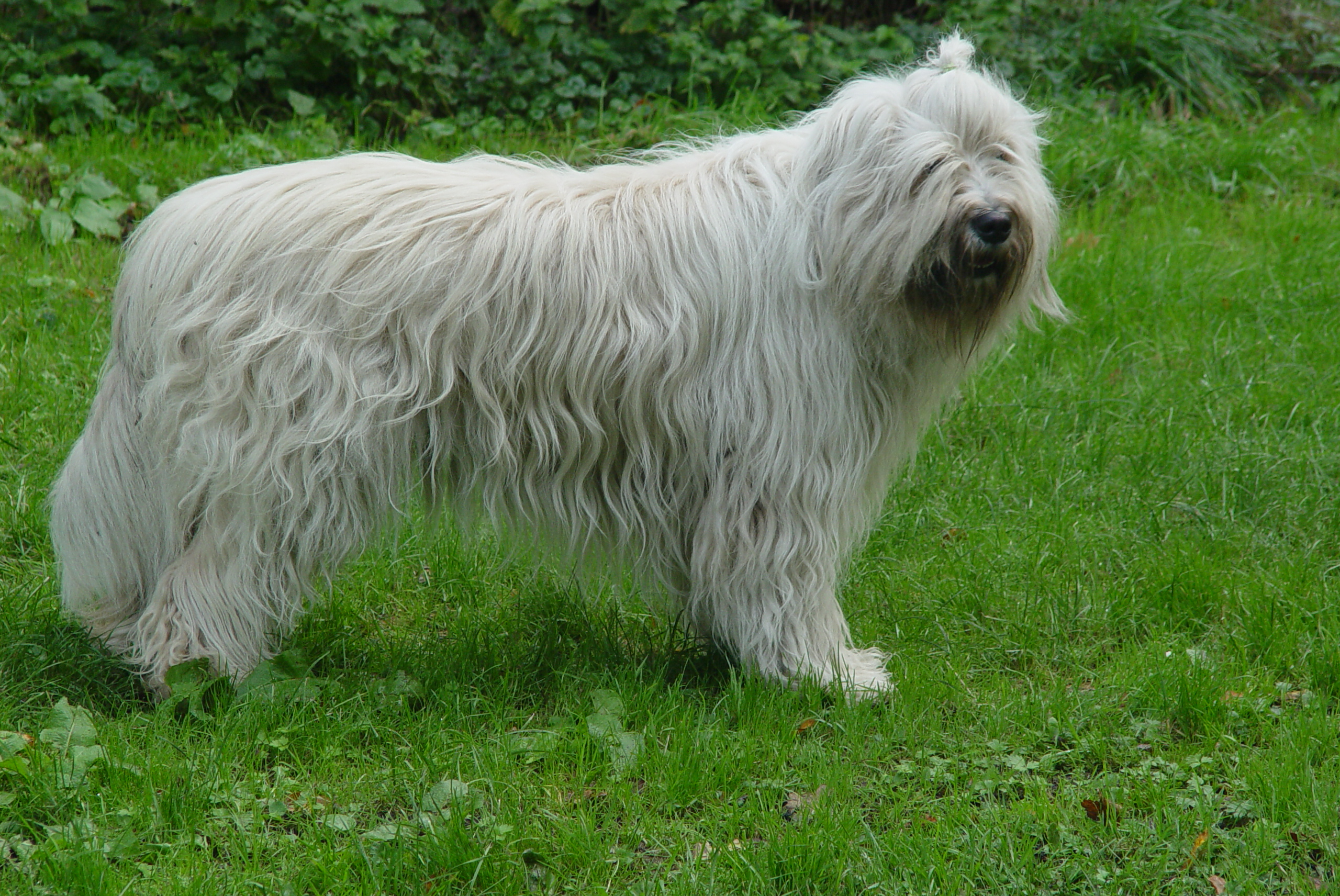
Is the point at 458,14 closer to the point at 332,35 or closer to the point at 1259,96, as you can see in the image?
the point at 332,35

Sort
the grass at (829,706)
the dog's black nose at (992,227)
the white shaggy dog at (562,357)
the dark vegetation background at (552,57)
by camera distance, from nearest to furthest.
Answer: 1. the grass at (829,706)
2. the dog's black nose at (992,227)
3. the white shaggy dog at (562,357)
4. the dark vegetation background at (552,57)

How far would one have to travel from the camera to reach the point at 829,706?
3.97 metres

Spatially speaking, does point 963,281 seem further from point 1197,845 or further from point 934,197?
point 1197,845

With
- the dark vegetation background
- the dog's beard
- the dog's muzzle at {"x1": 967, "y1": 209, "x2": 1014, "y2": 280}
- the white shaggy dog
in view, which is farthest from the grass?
the dark vegetation background

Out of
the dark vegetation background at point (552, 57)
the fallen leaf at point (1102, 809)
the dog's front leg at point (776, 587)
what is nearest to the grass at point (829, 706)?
the fallen leaf at point (1102, 809)

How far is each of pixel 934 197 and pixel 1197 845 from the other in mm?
1801

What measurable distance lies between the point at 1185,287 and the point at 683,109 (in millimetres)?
3410

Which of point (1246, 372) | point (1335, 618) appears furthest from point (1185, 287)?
point (1335, 618)

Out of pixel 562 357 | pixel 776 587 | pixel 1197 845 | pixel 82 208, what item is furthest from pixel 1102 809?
pixel 82 208

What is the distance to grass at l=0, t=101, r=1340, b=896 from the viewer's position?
3.22 metres

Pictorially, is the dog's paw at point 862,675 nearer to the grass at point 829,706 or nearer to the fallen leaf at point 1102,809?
the grass at point 829,706

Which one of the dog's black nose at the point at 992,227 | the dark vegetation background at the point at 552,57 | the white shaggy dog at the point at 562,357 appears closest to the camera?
the dog's black nose at the point at 992,227

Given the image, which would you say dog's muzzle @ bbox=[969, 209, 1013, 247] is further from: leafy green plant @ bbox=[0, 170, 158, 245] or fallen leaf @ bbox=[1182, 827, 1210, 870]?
leafy green plant @ bbox=[0, 170, 158, 245]

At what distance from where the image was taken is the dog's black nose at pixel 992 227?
11.2 feet
